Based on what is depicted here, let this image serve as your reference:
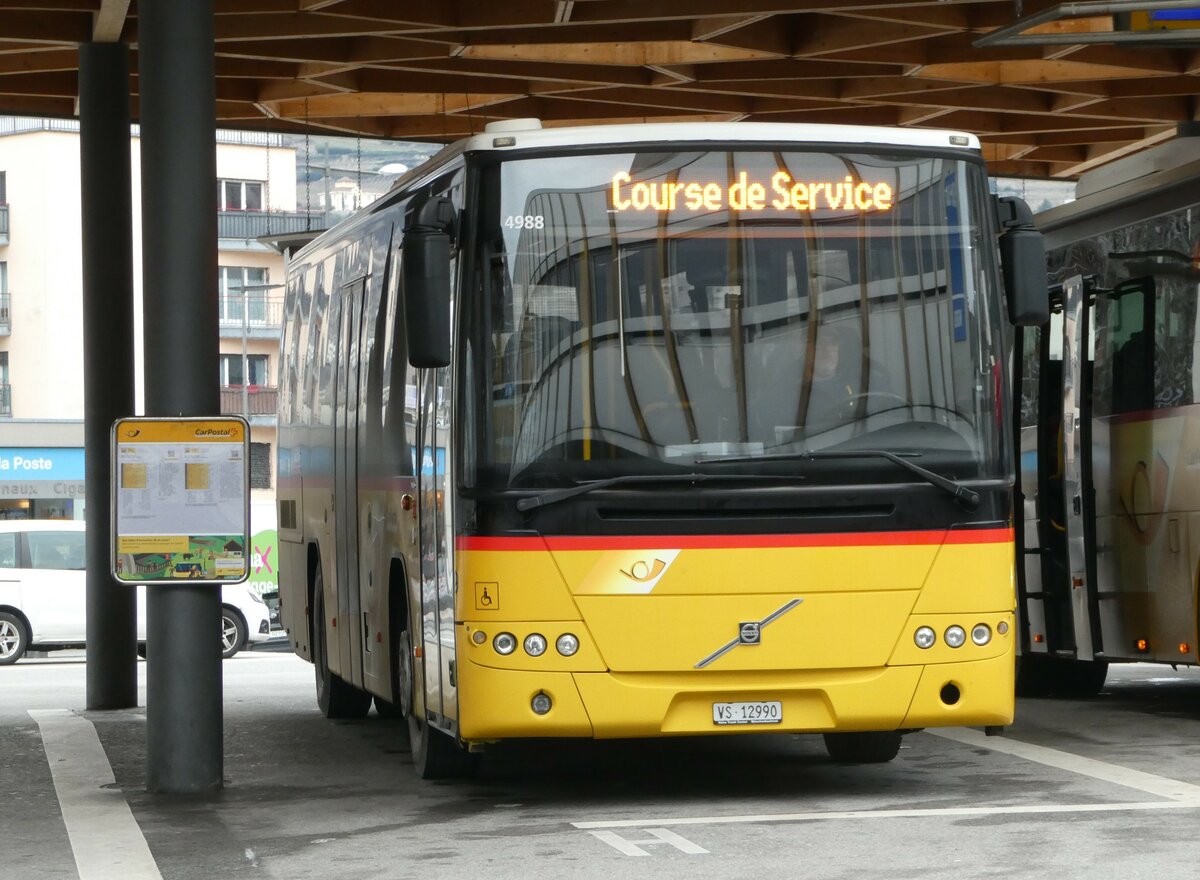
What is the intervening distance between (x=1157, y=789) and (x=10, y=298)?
188 ft

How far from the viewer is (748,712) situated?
1088 cm

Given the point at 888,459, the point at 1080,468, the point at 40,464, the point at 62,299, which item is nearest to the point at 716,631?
the point at 888,459

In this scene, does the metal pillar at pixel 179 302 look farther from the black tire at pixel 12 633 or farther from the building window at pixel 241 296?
the building window at pixel 241 296

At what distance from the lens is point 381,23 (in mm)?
18812

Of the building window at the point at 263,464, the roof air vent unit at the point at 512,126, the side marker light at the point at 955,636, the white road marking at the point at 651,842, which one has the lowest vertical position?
the white road marking at the point at 651,842

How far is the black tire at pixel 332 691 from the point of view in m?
17.0

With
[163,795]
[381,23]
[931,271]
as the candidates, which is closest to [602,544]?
[931,271]

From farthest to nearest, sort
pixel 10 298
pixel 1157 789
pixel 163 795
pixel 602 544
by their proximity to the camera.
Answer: pixel 10 298, pixel 163 795, pixel 1157 789, pixel 602 544

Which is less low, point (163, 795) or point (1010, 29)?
point (1010, 29)

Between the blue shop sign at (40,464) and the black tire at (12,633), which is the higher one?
the blue shop sign at (40,464)

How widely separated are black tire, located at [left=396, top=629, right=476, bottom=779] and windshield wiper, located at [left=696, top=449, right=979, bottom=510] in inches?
104

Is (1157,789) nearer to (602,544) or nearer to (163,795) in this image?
(602,544)

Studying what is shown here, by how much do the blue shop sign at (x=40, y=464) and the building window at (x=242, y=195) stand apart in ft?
40.8

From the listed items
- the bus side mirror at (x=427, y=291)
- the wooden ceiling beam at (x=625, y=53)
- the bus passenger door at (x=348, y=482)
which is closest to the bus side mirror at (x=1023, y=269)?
the bus side mirror at (x=427, y=291)
